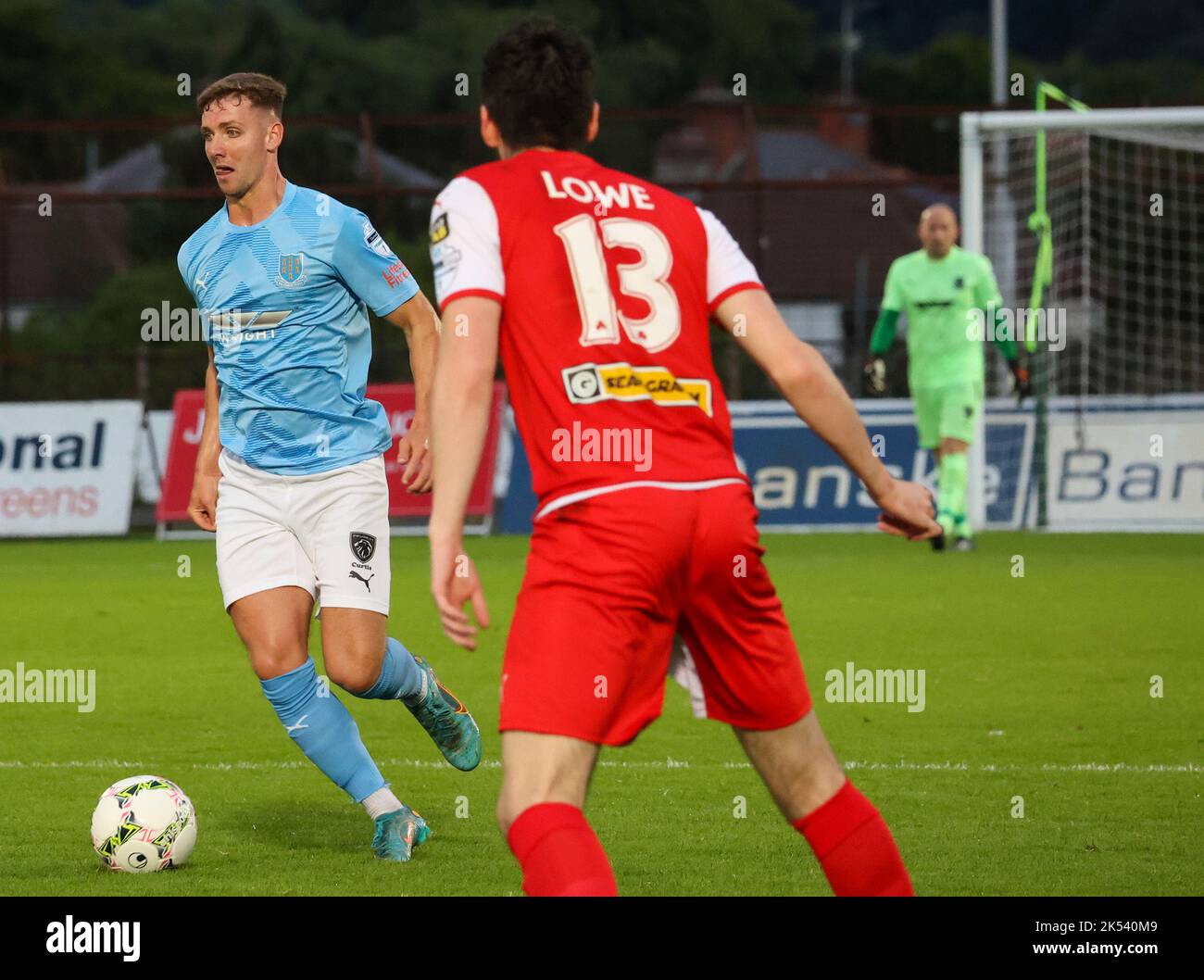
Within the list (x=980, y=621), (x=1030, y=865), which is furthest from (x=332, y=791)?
(x=980, y=621)

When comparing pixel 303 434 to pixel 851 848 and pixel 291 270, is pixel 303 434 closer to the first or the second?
pixel 291 270

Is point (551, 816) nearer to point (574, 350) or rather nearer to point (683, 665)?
point (683, 665)

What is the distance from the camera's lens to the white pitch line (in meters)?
7.25

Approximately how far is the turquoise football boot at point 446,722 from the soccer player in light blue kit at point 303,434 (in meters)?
0.02

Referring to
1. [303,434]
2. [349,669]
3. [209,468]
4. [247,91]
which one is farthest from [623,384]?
[209,468]

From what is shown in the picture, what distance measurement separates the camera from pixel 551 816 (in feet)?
12.3

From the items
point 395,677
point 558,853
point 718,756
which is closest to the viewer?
point 558,853

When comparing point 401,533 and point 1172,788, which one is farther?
point 401,533

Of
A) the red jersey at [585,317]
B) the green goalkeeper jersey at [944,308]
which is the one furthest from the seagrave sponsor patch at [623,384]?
the green goalkeeper jersey at [944,308]

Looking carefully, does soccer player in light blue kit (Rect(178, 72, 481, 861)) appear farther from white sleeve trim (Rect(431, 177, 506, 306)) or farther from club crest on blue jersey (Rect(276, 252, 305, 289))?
white sleeve trim (Rect(431, 177, 506, 306))

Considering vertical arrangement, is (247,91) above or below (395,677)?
above

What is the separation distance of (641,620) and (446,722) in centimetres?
264

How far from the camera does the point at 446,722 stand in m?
6.39
